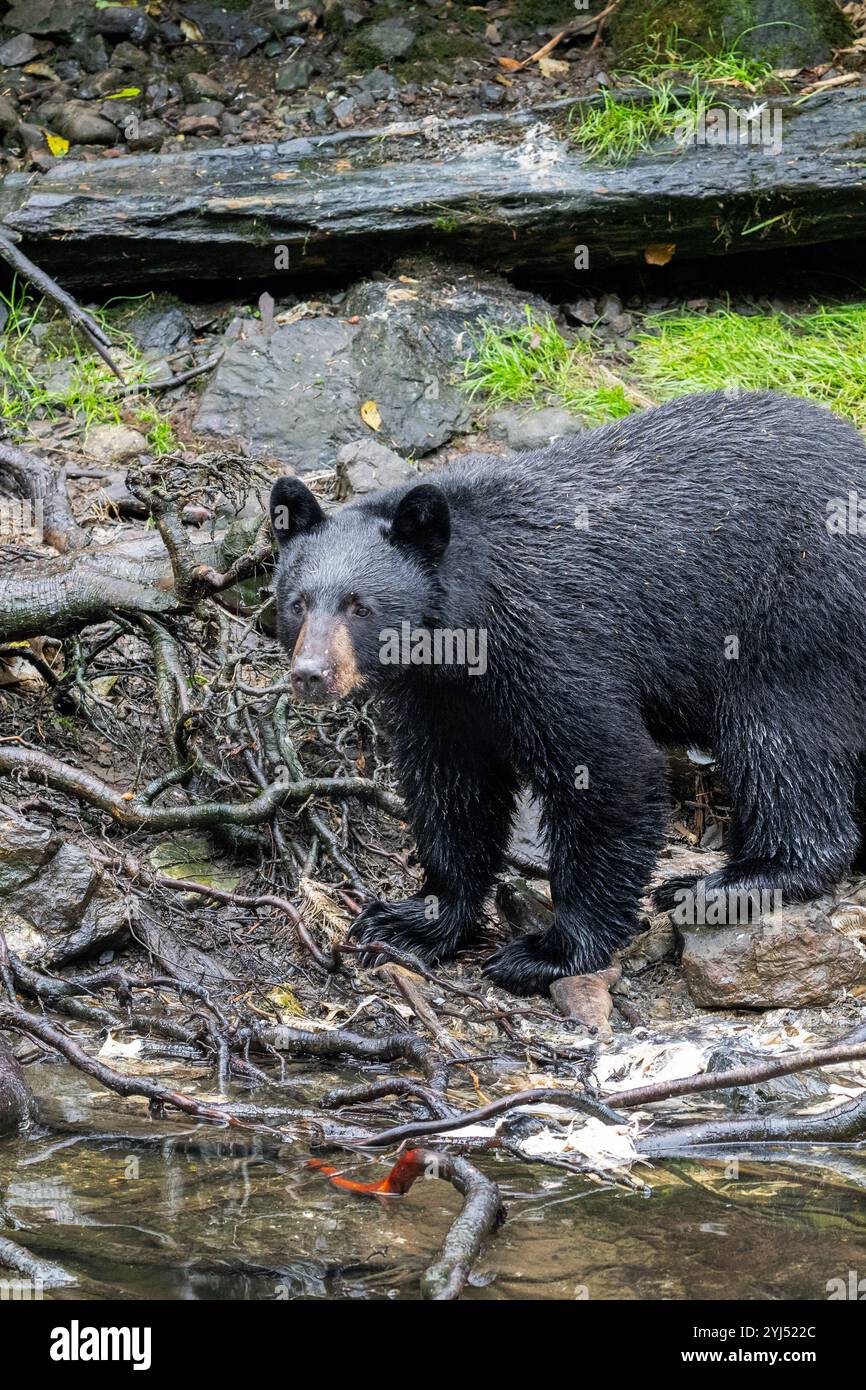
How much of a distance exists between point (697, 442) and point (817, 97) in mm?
5000

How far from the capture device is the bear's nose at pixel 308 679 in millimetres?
5695

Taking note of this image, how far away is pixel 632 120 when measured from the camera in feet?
34.2

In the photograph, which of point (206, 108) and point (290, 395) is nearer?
point (290, 395)

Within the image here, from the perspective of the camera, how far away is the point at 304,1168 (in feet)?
15.9

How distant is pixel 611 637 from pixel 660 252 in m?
5.21

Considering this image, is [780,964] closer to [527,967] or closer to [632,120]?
[527,967]

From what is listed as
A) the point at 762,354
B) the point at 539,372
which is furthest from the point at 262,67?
the point at 762,354

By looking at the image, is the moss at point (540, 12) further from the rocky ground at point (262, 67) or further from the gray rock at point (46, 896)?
the gray rock at point (46, 896)

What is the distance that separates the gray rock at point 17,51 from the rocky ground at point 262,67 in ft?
0.03

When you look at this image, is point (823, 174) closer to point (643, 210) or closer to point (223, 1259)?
point (643, 210)

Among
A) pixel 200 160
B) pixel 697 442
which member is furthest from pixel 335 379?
pixel 697 442

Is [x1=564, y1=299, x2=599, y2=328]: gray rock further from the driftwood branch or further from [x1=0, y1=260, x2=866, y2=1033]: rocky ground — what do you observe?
the driftwood branch

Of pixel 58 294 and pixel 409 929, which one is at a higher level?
pixel 58 294

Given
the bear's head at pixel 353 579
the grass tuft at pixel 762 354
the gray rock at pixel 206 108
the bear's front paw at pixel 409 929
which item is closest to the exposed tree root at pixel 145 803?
the bear's front paw at pixel 409 929
